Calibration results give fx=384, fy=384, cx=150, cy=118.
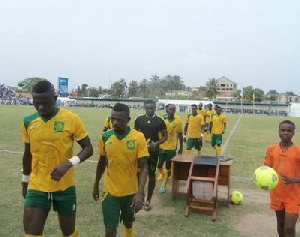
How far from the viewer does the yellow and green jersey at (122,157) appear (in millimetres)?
4664

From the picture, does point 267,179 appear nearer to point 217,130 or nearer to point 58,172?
point 58,172

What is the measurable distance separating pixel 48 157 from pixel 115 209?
1.09 metres

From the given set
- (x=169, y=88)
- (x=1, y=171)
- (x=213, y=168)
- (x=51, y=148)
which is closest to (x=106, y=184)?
(x=51, y=148)

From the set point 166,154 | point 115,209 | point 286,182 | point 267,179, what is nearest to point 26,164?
point 115,209

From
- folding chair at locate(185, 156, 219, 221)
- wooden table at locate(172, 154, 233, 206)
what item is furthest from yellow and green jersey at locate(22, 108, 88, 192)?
wooden table at locate(172, 154, 233, 206)

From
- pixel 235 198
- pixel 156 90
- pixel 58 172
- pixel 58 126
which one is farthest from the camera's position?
pixel 156 90

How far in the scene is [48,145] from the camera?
163 inches

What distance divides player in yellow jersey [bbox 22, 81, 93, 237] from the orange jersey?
2.51 metres

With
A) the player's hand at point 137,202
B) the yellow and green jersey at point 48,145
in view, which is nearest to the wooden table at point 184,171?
the player's hand at point 137,202

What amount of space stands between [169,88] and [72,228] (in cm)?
14190

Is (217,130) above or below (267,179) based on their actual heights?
below

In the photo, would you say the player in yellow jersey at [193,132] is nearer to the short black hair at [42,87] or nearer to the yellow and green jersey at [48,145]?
the yellow and green jersey at [48,145]

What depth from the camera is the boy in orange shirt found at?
4.81 meters

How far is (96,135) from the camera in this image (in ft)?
69.4
